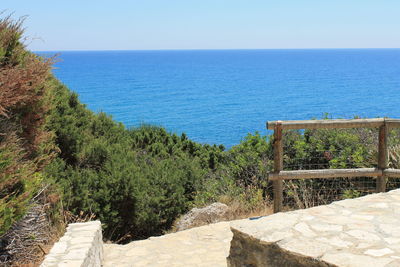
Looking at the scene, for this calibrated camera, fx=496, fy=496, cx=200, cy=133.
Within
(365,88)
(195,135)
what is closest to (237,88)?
(365,88)

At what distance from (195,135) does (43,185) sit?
87.9 feet

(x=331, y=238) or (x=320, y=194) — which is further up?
(x=331, y=238)

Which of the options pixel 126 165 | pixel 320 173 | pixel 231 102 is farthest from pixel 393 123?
pixel 231 102

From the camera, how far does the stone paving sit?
3.79 meters

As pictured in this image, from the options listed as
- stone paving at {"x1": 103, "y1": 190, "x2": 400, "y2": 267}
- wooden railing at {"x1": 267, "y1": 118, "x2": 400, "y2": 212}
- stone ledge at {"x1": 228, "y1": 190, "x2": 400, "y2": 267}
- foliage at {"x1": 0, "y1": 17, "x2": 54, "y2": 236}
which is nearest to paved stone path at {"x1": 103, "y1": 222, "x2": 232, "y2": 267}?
stone paving at {"x1": 103, "y1": 190, "x2": 400, "y2": 267}

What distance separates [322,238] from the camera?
4.13m

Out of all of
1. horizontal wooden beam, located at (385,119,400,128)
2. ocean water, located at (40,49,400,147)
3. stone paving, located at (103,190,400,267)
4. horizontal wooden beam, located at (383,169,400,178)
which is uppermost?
horizontal wooden beam, located at (385,119,400,128)

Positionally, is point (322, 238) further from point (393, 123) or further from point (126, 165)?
point (126, 165)

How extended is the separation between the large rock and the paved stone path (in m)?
0.79

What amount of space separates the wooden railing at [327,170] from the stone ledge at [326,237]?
199cm

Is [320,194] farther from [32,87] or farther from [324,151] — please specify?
[32,87]

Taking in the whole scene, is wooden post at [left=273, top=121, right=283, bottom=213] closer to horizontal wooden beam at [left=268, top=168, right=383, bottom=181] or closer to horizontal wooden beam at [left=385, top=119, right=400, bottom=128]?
horizontal wooden beam at [left=268, top=168, right=383, bottom=181]

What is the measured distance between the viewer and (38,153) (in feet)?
21.0

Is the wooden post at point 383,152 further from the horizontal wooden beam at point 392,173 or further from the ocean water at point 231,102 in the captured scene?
the ocean water at point 231,102
